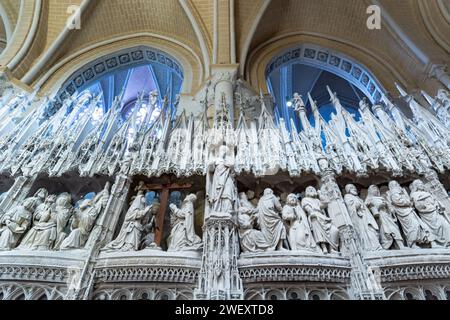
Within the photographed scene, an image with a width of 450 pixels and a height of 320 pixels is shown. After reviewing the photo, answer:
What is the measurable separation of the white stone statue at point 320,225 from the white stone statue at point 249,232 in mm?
835

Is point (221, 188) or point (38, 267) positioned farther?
point (221, 188)

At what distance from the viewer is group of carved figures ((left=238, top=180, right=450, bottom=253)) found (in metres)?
5.21

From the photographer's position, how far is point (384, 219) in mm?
5539

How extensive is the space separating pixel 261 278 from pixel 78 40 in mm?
10784

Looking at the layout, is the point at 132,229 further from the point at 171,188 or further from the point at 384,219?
the point at 384,219

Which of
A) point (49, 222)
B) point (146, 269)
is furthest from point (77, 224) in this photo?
point (146, 269)

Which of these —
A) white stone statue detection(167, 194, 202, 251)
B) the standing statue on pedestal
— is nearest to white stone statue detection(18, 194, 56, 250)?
white stone statue detection(167, 194, 202, 251)

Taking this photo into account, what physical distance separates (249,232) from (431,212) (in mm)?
3034

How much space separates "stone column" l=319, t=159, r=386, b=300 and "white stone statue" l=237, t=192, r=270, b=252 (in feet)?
3.92

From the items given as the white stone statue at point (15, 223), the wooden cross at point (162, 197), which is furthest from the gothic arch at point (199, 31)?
the white stone statue at point (15, 223)

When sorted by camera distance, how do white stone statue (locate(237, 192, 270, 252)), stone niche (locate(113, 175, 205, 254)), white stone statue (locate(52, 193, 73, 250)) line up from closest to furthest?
white stone statue (locate(237, 192, 270, 252))
white stone statue (locate(52, 193, 73, 250))
stone niche (locate(113, 175, 205, 254))

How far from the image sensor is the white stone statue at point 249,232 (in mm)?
5148

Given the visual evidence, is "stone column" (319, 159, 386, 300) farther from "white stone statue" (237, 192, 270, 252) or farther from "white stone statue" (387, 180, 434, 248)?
"white stone statue" (237, 192, 270, 252)

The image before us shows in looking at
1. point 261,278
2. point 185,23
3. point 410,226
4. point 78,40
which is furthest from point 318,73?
point 261,278
